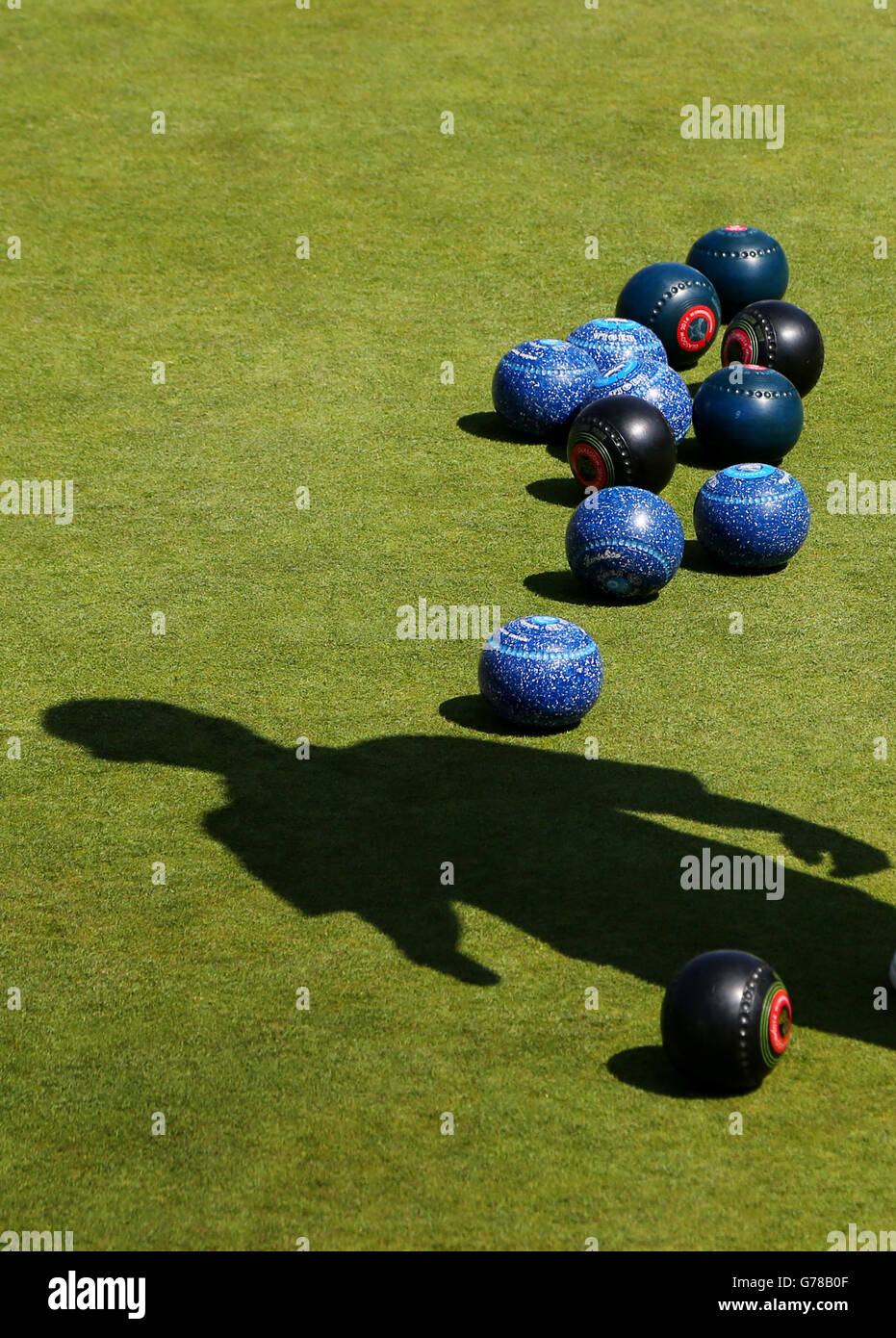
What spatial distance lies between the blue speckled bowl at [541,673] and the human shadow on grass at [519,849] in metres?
0.26

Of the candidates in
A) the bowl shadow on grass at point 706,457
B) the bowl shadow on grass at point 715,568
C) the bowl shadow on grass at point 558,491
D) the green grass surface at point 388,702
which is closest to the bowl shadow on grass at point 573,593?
the green grass surface at point 388,702

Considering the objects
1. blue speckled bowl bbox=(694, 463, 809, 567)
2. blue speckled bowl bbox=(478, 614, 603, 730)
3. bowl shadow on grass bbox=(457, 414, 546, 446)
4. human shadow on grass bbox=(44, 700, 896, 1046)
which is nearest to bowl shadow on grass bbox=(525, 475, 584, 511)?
bowl shadow on grass bbox=(457, 414, 546, 446)

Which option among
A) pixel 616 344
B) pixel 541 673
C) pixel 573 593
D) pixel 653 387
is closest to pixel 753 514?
pixel 573 593

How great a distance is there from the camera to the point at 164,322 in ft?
56.8

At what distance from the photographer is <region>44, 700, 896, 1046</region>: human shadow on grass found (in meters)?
8.18

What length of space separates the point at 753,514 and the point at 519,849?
4245mm

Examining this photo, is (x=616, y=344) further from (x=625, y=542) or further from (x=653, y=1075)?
(x=653, y=1075)

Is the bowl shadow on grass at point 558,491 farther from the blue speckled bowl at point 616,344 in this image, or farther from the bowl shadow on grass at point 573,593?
the bowl shadow on grass at point 573,593

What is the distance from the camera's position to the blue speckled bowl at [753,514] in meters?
12.2

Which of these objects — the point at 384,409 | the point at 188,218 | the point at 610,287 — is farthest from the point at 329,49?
the point at 384,409

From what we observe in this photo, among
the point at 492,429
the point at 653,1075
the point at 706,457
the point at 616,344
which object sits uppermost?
the point at 616,344

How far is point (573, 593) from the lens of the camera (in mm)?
12188

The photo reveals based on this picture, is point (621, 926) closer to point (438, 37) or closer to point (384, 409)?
point (384, 409)
